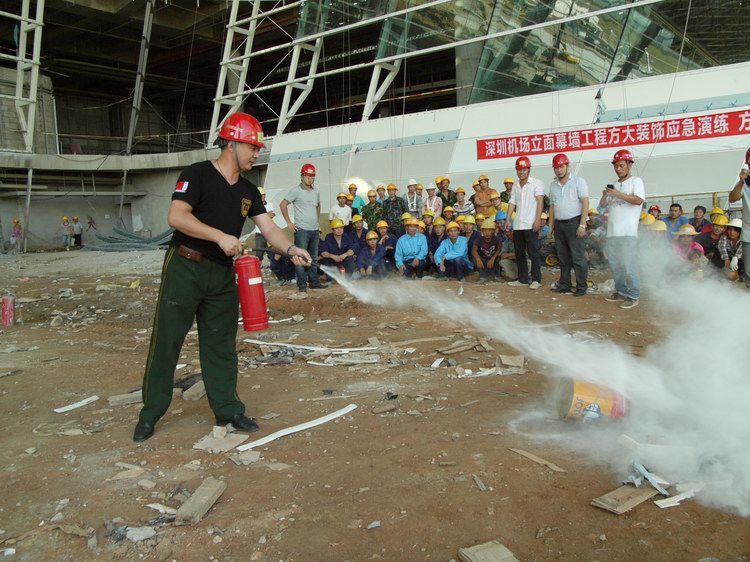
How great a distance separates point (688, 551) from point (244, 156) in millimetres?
3135

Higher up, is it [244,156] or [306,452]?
[244,156]

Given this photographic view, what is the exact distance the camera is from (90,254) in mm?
20844

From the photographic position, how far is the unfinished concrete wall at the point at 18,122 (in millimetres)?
23625

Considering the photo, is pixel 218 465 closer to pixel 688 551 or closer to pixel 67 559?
pixel 67 559

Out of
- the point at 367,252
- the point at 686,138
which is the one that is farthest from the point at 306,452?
the point at 686,138

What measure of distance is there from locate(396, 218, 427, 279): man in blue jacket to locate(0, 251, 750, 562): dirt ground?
179 inches

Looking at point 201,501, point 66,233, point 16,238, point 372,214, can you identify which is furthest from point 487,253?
point 66,233

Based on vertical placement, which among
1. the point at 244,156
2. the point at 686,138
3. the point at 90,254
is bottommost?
the point at 90,254

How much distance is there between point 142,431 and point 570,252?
20.9ft

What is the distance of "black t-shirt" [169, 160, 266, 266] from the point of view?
3586 mm

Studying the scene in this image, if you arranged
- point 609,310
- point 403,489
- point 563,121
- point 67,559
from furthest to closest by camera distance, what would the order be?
point 563,121
point 609,310
point 403,489
point 67,559

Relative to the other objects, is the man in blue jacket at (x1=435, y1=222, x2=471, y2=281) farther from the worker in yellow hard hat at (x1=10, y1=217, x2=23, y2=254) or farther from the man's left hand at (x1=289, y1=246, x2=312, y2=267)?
the worker in yellow hard hat at (x1=10, y1=217, x2=23, y2=254)

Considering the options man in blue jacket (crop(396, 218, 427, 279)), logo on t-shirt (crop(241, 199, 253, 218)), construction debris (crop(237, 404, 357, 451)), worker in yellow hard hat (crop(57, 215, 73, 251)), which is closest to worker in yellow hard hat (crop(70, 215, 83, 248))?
worker in yellow hard hat (crop(57, 215, 73, 251))

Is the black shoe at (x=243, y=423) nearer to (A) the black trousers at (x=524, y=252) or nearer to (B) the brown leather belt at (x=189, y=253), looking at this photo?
(B) the brown leather belt at (x=189, y=253)
